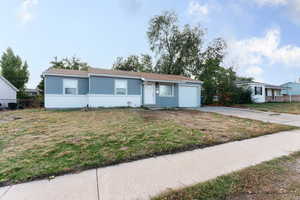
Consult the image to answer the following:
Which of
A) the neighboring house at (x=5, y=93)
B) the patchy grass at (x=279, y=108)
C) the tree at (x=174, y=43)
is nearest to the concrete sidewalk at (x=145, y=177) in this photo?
the patchy grass at (x=279, y=108)

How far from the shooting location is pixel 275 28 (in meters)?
13.1

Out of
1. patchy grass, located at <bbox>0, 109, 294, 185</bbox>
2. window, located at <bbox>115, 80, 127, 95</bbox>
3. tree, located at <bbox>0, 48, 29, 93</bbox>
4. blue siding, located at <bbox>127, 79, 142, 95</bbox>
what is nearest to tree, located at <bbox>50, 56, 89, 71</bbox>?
tree, located at <bbox>0, 48, 29, 93</bbox>

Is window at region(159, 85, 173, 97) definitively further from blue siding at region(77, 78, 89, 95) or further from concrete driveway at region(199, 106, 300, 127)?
blue siding at region(77, 78, 89, 95)

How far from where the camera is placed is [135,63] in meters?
28.5

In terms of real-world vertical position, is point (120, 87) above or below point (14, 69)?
below

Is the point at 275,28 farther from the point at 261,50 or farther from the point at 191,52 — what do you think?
the point at 191,52

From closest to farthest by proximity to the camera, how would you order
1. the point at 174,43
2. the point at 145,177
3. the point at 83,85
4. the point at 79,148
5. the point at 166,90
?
the point at 145,177
the point at 79,148
the point at 83,85
the point at 166,90
the point at 174,43

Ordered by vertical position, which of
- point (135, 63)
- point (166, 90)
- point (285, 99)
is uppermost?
point (135, 63)

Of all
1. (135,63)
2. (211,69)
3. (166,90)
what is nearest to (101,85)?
(166,90)

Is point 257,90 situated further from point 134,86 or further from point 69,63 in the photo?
point 69,63

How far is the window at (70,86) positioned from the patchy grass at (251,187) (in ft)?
40.0

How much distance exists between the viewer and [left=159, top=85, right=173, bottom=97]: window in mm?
14562

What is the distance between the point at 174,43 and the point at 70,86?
Result: 19714mm

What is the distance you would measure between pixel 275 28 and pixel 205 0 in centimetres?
690
